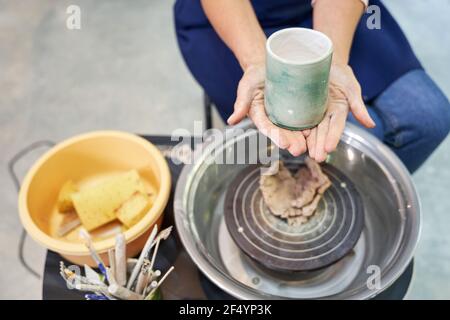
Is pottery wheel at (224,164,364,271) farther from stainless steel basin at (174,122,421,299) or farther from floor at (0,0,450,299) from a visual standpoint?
floor at (0,0,450,299)

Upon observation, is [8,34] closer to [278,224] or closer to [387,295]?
[278,224]

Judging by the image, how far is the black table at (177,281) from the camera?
103cm

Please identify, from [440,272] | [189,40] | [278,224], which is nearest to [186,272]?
[278,224]

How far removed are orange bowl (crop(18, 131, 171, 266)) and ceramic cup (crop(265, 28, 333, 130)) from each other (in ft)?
1.16

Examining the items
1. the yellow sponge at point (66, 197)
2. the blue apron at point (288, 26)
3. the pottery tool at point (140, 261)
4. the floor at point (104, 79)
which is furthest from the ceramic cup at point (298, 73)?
the floor at point (104, 79)

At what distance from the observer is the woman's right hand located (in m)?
0.92

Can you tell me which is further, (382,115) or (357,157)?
(382,115)

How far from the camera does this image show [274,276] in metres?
1.06

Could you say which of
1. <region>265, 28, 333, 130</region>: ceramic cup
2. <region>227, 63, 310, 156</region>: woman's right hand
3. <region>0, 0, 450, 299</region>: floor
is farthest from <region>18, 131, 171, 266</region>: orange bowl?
<region>0, 0, 450, 299</region>: floor

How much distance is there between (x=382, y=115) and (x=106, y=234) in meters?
0.78

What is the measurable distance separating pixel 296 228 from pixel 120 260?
15.0 inches

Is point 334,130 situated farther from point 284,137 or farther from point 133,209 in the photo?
point 133,209

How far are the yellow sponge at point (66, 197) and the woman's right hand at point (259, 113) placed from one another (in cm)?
44

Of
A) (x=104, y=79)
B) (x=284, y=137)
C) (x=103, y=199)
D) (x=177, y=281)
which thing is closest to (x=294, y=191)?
(x=284, y=137)
